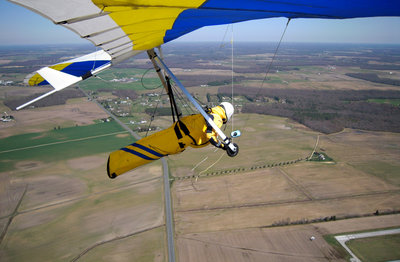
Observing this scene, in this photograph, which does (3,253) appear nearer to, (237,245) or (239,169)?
(237,245)

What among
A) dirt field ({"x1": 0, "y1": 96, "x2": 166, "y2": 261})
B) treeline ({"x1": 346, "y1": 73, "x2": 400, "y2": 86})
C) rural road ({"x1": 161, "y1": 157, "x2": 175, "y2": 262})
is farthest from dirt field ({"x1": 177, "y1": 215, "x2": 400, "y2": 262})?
treeline ({"x1": 346, "y1": 73, "x2": 400, "y2": 86})

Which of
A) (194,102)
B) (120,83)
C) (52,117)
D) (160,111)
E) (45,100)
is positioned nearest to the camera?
(194,102)

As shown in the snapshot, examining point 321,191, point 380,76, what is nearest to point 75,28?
point 321,191

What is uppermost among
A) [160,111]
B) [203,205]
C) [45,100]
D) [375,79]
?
[375,79]

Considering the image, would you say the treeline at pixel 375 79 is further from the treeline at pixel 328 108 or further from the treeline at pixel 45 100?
the treeline at pixel 45 100

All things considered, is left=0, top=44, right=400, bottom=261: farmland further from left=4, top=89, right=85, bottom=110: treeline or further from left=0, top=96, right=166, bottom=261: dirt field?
left=4, top=89, right=85, bottom=110: treeline

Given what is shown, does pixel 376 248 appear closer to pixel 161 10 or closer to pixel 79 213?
pixel 161 10

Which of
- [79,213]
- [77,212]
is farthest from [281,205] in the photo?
[77,212]
